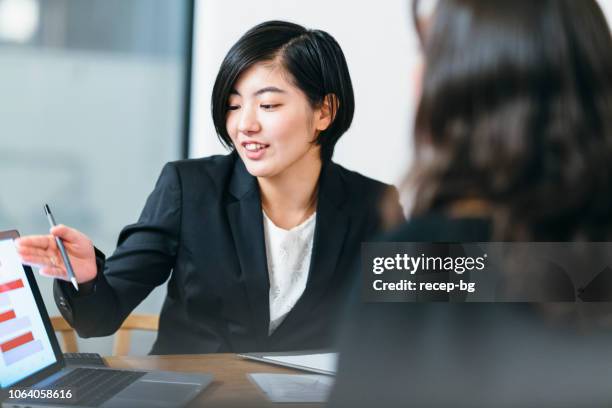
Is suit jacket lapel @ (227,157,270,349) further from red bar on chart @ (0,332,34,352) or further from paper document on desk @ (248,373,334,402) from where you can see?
red bar on chart @ (0,332,34,352)

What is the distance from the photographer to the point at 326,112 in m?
1.18

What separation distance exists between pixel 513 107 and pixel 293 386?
17.4 inches

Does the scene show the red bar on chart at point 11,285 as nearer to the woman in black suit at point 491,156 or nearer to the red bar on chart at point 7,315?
the red bar on chart at point 7,315

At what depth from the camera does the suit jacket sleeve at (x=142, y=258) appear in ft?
3.51

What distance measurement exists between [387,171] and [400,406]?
45cm

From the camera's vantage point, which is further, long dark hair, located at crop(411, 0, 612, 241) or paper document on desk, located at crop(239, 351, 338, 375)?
paper document on desk, located at crop(239, 351, 338, 375)

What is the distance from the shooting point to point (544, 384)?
81cm

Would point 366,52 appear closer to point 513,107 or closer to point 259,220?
point 259,220

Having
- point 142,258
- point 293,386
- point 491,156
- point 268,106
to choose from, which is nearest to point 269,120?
point 268,106

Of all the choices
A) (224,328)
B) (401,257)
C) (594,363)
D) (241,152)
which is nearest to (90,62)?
(241,152)

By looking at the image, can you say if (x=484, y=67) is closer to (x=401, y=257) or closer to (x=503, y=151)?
(x=503, y=151)

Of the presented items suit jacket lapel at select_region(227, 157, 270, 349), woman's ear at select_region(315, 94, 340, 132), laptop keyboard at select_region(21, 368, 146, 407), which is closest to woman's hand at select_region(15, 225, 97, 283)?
laptop keyboard at select_region(21, 368, 146, 407)

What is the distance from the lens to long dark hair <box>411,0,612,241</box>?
651mm

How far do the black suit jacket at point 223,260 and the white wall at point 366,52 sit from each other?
2.6 inches
